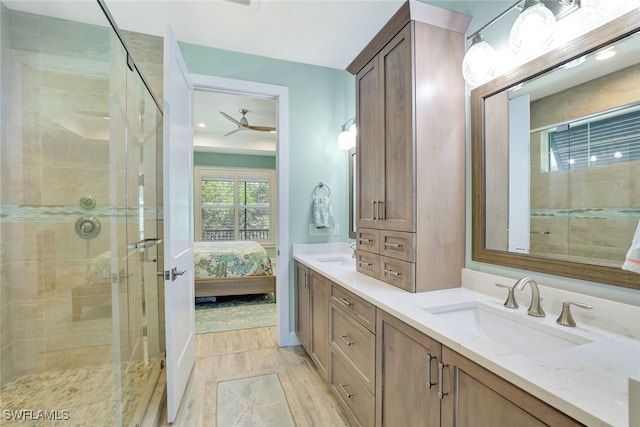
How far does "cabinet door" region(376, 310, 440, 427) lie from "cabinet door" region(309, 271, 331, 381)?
68cm

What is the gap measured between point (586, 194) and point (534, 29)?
2.21ft

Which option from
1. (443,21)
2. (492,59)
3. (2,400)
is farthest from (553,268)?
(2,400)

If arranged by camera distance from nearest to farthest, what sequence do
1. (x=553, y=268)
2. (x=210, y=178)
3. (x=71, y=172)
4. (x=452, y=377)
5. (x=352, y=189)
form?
(x=452, y=377) < (x=553, y=268) < (x=71, y=172) < (x=352, y=189) < (x=210, y=178)

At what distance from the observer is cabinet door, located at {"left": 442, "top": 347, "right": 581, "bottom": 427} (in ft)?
2.09

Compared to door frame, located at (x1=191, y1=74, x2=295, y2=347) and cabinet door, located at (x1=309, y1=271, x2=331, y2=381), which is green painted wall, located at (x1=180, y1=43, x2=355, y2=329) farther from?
cabinet door, located at (x1=309, y1=271, x2=331, y2=381)

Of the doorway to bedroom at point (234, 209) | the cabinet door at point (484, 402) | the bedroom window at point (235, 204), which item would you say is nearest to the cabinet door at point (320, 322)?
the doorway to bedroom at point (234, 209)

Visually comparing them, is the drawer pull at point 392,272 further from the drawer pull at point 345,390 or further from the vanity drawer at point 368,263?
the drawer pull at point 345,390

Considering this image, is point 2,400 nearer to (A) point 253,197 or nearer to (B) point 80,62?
(B) point 80,62

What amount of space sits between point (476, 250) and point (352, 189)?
1.51 meters

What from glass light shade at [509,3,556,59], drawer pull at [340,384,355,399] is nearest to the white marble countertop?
drawer pull at [340,384,355,399]

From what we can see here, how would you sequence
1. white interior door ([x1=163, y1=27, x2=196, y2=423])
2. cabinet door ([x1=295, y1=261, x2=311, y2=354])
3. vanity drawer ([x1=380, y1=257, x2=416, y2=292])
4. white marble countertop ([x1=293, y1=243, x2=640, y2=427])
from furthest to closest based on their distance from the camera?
cabinet door ([x1=295, y1=261, x2=311, y2=354]) < white interior door ([x1=163, y1=27, x2=196, y2=423]) < vanity drawer ([x1=380, y1=257, x2=416, y2=292]) < white marble countertop ([x1=293, y1=243, x2=640, y2=427])

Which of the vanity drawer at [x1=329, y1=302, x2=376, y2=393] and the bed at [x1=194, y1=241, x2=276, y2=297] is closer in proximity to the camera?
the vanity drawer at [x1=329, y1=302, x2=376, y2=393]

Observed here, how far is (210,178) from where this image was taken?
6324mm

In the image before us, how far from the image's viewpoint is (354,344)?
1.54 m
